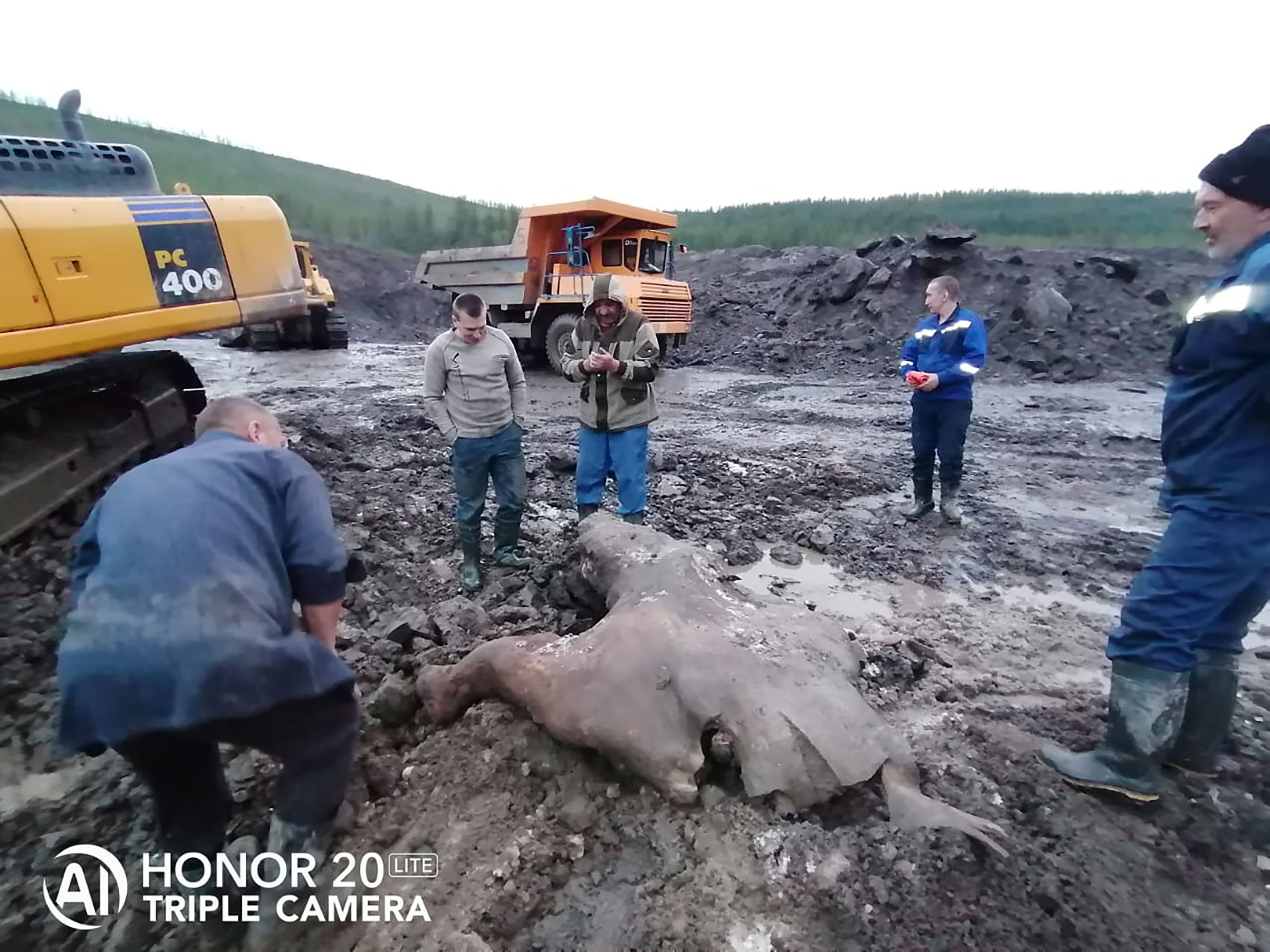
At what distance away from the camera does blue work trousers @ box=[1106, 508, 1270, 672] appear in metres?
2.03

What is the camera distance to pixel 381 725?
8.49 feet

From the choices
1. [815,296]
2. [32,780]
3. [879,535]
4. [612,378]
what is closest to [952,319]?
[879,535]

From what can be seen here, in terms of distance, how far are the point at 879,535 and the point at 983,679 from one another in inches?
70.4

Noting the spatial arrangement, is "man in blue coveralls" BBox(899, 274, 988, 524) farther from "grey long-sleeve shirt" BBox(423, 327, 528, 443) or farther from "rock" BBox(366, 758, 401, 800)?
"rock" BBox(366, 758, 401, 800)

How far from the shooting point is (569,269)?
12602 mm

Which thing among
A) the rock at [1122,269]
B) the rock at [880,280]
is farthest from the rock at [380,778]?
the rock at [1122,269]

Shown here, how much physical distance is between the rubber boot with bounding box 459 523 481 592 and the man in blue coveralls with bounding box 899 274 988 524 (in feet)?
9.80

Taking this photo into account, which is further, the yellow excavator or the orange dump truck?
the orange dump truck

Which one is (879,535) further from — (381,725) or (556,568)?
(381,725)

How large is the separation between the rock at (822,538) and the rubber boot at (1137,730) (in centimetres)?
236

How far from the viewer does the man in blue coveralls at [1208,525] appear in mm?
1955

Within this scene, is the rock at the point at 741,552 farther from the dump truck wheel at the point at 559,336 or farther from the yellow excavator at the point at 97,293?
the dump truck wheel at the point at 559,336

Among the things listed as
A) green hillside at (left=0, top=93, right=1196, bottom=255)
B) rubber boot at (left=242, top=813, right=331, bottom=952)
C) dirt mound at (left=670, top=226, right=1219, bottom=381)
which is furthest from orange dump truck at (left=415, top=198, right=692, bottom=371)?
green hillside at (left=0, top=93, right=1196, bottom=255)

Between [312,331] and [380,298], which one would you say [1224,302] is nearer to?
[312,331]
